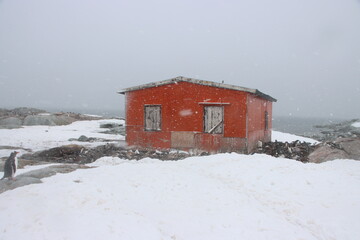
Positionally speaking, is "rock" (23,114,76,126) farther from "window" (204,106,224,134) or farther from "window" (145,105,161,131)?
"window" (204,106,224,134)

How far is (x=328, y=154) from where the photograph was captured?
12977 millimetres

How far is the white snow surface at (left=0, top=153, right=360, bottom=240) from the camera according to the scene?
5.30 m

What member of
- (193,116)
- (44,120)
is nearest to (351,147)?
(193,116)

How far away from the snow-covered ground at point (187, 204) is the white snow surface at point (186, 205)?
0.06 feet

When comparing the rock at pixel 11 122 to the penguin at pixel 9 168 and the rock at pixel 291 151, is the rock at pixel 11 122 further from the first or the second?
the rock at pixel 291 151

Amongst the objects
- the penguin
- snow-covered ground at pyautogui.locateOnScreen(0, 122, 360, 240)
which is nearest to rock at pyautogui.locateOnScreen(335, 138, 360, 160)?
snow-covered ground at pyautogui.locateOnScreen(0, 122, 360, 240)

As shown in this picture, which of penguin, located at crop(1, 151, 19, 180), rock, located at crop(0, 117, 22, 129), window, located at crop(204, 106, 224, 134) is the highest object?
window, located at crop(204, 106, 224, 134)

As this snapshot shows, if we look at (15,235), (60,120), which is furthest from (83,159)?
(60,120)

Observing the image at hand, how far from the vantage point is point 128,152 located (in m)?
15.4

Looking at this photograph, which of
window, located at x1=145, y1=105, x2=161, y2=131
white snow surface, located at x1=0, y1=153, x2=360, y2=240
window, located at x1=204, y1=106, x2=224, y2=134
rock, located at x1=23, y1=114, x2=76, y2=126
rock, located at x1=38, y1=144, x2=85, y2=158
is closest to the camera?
white snow surface, located at x1=0, y1=153, x2=360, y2=240

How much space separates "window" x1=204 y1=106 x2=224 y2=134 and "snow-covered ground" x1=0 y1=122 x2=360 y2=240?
5.57 meters

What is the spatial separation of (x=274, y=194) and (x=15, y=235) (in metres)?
6.75

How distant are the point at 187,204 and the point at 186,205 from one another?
72mm

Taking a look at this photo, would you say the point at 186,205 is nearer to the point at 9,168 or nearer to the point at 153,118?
the point at 9,168
